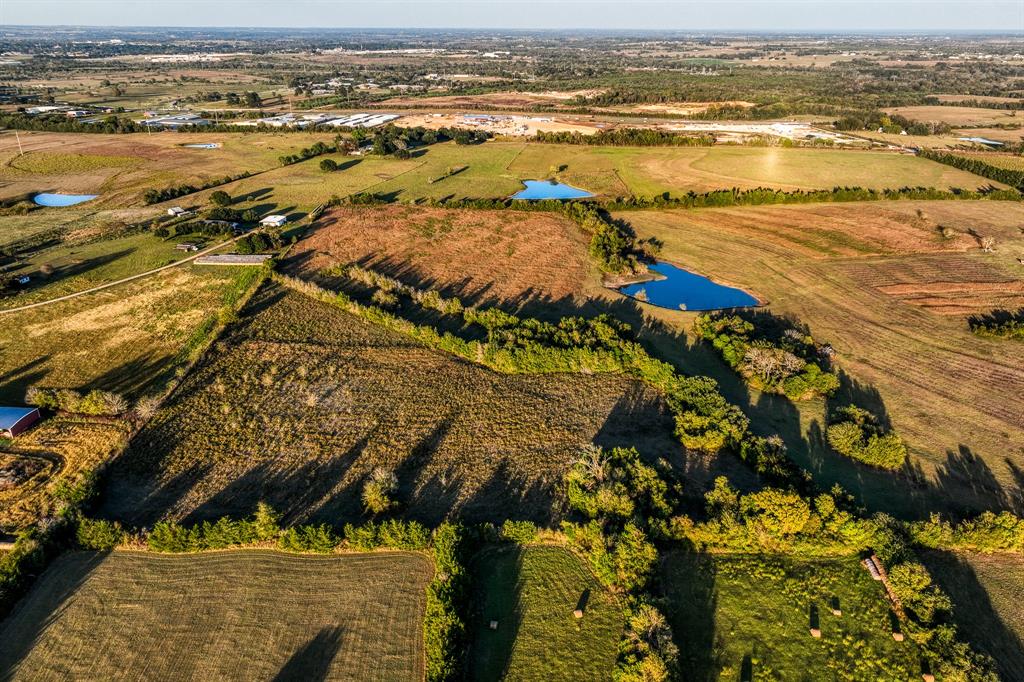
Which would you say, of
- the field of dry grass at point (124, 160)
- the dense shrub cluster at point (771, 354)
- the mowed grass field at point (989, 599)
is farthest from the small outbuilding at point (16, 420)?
the field of dry grass at point (124, 160)

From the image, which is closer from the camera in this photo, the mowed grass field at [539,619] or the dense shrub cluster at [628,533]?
the dense shrub cluster at [628,533]

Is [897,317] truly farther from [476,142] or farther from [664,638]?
[476,142]

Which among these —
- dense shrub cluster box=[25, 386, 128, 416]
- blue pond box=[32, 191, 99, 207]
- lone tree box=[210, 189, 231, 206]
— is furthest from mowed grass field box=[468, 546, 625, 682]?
blue pond box=[32, 191, 99, 207]

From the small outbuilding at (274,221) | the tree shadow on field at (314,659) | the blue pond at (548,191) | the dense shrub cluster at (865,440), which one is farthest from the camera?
the blue pond at (548,191)

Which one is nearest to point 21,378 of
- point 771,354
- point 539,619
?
point 539,619

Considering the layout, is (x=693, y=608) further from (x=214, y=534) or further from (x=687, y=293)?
(x=687, y=293)

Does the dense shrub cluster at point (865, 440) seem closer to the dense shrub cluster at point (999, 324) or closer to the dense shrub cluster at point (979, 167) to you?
the dense shrub cluster at point (999, 324)
